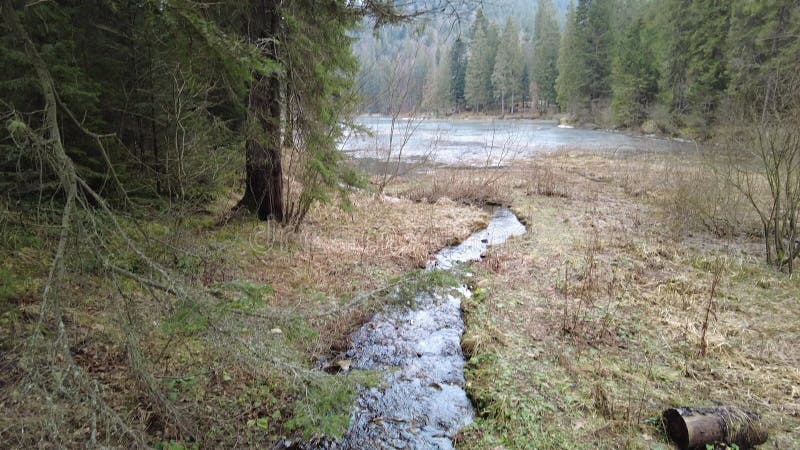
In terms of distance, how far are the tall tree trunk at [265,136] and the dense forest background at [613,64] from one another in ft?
6.19

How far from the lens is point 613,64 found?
38594 millimetres

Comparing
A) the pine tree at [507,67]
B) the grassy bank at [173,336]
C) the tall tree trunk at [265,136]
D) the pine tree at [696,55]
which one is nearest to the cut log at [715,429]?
the grassy bank at [173,336]

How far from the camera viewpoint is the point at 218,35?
10.3ft

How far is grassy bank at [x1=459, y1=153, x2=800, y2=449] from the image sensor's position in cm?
350

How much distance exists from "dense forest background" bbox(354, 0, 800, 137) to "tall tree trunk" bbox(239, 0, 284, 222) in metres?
1.89

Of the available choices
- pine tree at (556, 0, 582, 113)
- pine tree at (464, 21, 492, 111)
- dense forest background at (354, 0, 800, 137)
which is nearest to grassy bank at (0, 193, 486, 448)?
dense forest background at (354, 0, 800, 137)

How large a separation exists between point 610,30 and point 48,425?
50.4 m

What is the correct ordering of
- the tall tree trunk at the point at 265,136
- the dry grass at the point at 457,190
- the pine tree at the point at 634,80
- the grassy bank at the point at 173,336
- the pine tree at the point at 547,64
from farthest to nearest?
the pine tree at the point at 547,64
the pine tree at the point at 634,80
the dry grass at the point at 457,190
the tall tree trunk at the point at 265,136
the grassy bank at the point at 173,336

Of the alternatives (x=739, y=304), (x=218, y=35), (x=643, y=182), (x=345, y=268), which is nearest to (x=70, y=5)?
(x=218, y=35)

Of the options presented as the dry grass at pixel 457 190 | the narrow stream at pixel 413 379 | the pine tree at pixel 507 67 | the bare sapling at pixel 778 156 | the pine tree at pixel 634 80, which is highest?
the pine tree at pixel 507 67

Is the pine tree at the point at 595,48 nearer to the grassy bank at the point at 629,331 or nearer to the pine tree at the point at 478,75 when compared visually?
the pine tree at the point at 478,75

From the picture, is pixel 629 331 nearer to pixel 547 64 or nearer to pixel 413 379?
pixel 413 379

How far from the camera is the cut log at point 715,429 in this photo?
313cm

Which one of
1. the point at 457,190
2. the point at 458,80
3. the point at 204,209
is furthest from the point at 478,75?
the point at 204,209
